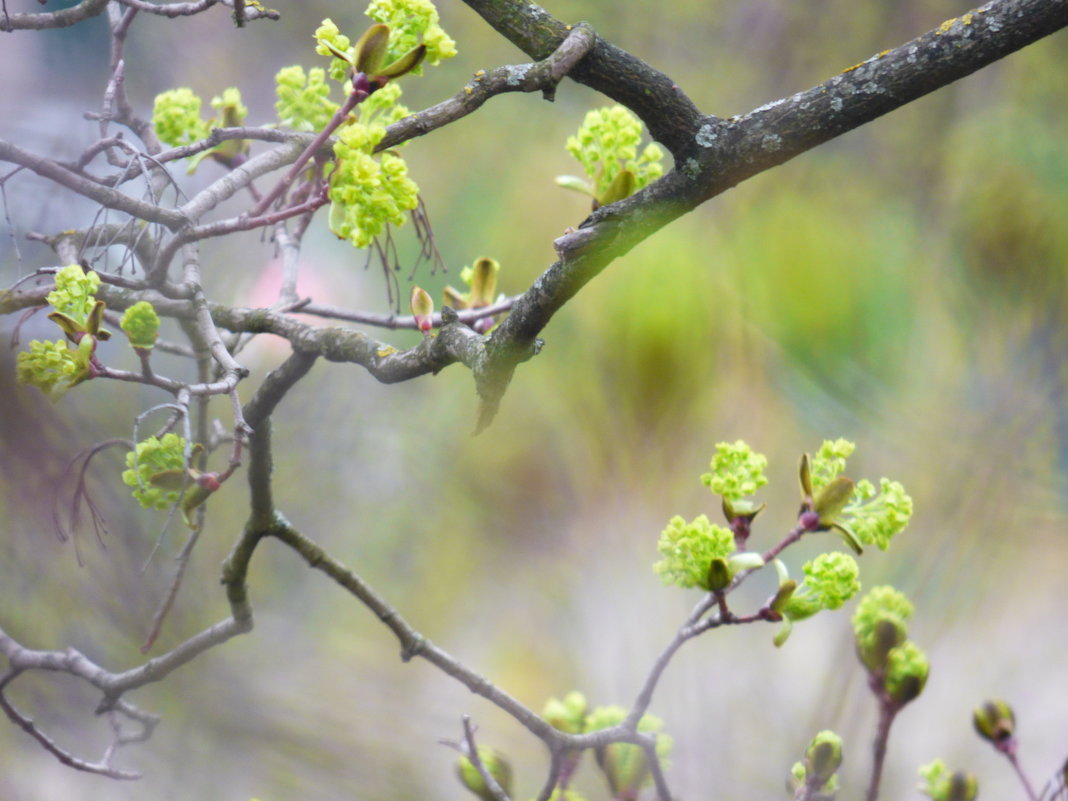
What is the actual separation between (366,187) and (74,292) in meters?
0.11

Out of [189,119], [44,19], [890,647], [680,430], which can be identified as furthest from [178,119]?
[680,430]

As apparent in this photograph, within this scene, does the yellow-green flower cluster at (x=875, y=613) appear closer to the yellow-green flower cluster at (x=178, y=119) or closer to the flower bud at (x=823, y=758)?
the flower bud at (x=823, y=758)

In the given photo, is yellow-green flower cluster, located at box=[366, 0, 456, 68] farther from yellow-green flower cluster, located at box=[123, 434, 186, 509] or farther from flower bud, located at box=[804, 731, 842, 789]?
flower bud, located at box=[804, 731, 842, 789]

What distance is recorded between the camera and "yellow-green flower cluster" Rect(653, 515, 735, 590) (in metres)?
0.38

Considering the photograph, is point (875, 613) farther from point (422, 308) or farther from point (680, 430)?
point (680, 430)

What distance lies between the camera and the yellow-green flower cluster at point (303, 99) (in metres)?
0.44

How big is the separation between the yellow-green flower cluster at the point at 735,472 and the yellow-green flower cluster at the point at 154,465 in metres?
0.20

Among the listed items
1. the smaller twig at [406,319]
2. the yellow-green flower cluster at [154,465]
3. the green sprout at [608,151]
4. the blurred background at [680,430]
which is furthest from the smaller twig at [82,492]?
the blurred background at [680,430]

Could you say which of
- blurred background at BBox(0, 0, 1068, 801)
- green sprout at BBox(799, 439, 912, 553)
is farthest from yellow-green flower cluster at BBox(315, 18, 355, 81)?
blurred background at BBox(0, 0, 1068, 801)

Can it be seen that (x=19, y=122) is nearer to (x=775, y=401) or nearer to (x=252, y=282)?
(x=252, y=282)

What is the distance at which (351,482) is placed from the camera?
929mm

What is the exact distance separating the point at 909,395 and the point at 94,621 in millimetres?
752

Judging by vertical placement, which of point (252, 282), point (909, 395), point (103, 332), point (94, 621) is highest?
point (252, 282)

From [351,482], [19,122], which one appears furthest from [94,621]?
[19,122]
